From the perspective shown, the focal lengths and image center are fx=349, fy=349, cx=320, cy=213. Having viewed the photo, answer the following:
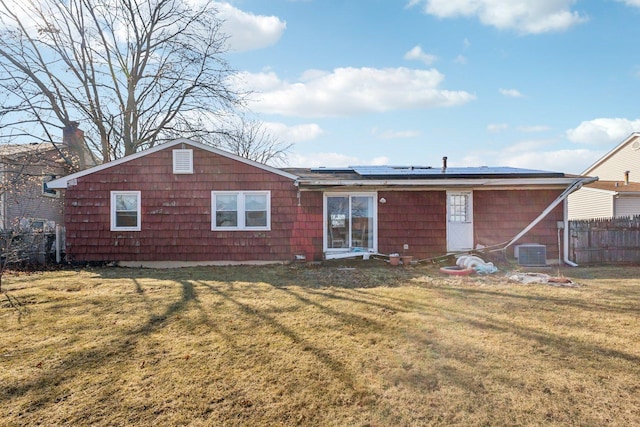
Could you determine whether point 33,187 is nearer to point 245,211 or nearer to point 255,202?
point 245,211

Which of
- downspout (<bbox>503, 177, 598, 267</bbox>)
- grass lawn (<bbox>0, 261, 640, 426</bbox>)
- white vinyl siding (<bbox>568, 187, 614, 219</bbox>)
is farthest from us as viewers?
white vinyl siding (<bbox>568, 187, 614, 219</bbox>)

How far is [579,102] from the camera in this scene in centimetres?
1298

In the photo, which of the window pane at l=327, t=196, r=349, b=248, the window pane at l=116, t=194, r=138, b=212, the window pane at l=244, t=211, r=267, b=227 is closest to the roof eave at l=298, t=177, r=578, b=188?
the window pane at l=327, t=196, r=349, b=248

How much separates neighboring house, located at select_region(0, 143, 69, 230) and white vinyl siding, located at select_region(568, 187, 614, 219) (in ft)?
79.6

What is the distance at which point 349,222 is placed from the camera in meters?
10.4

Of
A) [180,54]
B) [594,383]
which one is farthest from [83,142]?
[594,383]

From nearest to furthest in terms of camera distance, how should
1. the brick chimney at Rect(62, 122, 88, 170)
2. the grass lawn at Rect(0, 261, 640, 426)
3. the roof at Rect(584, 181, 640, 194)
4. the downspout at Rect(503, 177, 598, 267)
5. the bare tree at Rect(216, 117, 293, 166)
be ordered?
the grass lawn at Rect(0, 261, 640, 426) < the downspout at Rect(503, 177, 598, 267) < the brick chimney at Rect(62, 122, 88, 170) < the roof at Rect(584, 181, 640, 194) < the bare tree at Rect(216, 117, 293, 166)

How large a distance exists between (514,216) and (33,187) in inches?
743

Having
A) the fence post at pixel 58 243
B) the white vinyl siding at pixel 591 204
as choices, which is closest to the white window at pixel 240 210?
the fence post at pixel 58 243

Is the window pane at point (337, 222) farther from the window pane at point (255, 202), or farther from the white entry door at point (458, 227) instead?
the white entry door at point (458, 227)

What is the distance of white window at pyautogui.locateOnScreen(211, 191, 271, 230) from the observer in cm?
1017

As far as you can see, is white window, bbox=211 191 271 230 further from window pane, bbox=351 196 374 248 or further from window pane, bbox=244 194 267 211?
window pane, bbox=351 196 374 248

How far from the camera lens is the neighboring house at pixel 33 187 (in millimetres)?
12938

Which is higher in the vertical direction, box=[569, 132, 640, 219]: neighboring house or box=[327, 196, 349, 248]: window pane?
box=[569, 132, 640, 219]: neighboring house
